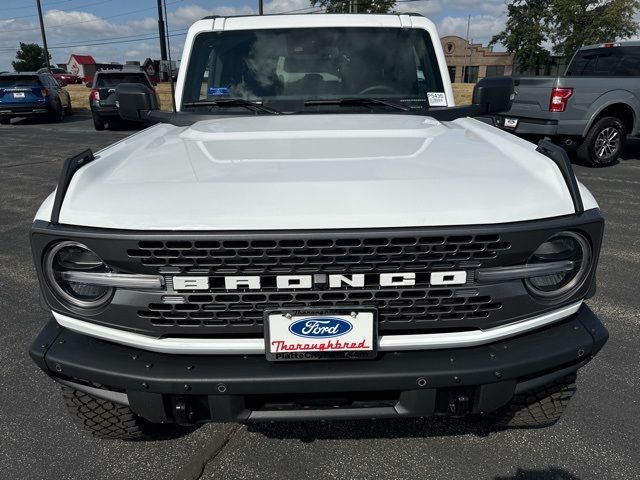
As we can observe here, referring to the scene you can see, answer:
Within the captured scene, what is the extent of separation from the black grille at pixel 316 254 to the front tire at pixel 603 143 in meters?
8.42

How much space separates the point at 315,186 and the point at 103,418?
141cm

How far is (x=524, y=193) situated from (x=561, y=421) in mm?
1398

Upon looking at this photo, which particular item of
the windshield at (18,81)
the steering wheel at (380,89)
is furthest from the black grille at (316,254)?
the windshield at (18,81)

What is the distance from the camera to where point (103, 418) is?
2191 millimetres

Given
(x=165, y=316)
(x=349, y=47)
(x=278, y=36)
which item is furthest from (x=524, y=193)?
(x=278, y=36)

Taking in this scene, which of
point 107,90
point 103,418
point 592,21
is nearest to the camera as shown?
point 103,418

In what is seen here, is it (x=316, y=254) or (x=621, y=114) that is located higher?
(x=316, y=254)

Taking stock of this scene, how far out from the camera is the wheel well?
28.8 ft

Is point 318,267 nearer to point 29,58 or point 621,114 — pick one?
point 621,114

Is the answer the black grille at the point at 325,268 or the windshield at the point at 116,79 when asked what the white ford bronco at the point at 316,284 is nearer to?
the black grille at the point at 325,268

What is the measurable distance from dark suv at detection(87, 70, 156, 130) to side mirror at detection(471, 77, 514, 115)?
44.5 feet

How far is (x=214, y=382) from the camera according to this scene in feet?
5.61

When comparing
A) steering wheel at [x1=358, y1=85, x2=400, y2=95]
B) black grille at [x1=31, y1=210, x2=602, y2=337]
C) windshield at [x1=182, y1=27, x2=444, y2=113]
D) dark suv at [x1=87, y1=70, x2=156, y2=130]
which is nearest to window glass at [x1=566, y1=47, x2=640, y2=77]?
windshield at [x1=182, y1=27, x2=444, y2=113]

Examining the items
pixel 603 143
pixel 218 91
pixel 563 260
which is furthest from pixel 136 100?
pixel 603 143
